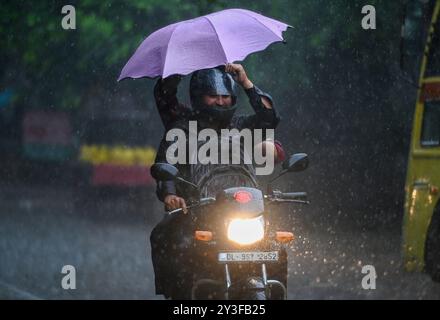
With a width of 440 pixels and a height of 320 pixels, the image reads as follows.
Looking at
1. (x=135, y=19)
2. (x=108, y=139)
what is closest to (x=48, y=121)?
(x=108, y=139)

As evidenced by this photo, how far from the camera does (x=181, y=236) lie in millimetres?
6246

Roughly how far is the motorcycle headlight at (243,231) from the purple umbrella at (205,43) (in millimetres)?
1176

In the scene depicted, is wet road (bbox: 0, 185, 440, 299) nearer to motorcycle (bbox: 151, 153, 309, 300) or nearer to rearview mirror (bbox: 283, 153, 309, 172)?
rearview mirror (bbox: 283, 153, 309, 172)

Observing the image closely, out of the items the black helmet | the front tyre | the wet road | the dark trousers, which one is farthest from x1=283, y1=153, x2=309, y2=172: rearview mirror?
the front tyre

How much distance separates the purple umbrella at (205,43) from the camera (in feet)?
22.2

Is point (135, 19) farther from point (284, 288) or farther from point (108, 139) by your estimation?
point (284, 288)

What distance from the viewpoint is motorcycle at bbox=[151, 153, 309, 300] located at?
5871 mm

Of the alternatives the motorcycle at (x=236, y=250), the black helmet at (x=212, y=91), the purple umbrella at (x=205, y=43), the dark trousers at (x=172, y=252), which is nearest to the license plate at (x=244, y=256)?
the motorcycle at (x=236, y=250)

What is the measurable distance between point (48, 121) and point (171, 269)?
2722 centimetres

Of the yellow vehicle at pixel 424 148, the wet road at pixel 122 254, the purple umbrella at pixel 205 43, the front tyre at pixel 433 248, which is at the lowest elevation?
the wet road at pixel 122 254

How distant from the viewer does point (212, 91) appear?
650 centimetres

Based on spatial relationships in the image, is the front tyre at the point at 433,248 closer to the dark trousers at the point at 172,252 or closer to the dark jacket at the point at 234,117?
the dark jacket at the point at 234,117

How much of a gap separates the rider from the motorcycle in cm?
21

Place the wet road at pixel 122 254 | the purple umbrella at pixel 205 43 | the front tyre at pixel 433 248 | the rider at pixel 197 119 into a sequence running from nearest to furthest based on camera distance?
the rider at pixel 197 119, the purple umbrella at pixel 205 43, the wet road at pixel 122 254, the front tyre at pixel 433 248
